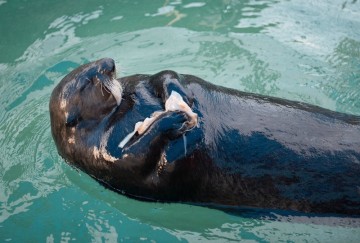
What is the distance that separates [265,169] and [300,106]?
73 cm

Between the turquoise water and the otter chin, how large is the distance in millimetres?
293

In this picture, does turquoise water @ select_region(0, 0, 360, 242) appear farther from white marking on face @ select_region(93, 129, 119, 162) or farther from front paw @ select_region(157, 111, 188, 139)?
front paw @ select_region(157, 111, 188, 139)

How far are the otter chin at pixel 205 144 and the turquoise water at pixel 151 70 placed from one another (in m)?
0.29

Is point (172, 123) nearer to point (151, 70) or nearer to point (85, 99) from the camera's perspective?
point (85, 99)

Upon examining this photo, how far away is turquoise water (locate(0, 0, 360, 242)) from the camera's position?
13.2ft

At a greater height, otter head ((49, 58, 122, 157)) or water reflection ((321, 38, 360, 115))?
otter head ((49, 58, 122, 157))

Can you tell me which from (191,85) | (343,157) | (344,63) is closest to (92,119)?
(191,85)

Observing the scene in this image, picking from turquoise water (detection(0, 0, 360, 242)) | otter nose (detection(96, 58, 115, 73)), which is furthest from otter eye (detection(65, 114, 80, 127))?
turquoise water (detection(0, 0, 360, 242))

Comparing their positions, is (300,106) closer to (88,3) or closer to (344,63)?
(344,63)

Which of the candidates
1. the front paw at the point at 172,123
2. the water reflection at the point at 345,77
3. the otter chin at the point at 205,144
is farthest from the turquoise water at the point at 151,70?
the front paw at the point at 172,123

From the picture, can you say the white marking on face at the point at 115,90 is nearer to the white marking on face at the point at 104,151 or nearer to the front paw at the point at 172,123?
the white marking on face at the point at 104,151

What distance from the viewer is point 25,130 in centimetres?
506

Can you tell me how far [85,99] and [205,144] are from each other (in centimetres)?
111

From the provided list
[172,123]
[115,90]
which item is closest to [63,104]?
[115,90]
